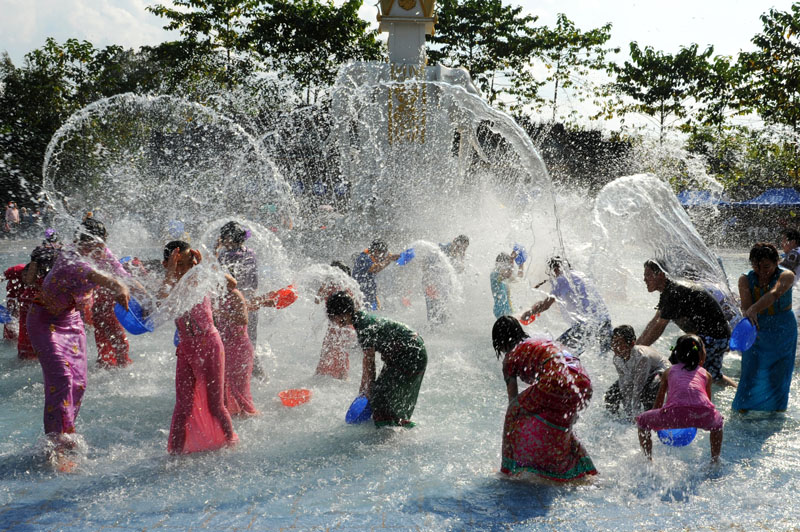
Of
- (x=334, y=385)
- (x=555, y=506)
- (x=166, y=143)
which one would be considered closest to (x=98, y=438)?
(x=334, y=385)

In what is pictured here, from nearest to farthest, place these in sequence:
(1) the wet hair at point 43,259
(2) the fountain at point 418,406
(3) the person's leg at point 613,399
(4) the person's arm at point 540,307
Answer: (2) the fountain at point 418,406
(1) the wet hair at point 43,259
(3) the person's leg at point 613,399
(4) the person's arm at point 540,307

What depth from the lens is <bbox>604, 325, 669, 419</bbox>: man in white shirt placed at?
484cm

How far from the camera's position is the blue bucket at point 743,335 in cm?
499

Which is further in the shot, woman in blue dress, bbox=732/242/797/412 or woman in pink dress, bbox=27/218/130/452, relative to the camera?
woman in blue dress, bbox=732/242/797/412

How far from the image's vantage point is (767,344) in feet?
17.3

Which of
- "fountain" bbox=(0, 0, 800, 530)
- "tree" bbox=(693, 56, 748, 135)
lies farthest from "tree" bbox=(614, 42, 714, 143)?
"fountain" bbox=(0, 0, 800, 530)

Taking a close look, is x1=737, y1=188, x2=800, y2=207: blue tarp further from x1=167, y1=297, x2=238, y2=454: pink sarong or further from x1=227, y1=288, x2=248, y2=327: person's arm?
x1=167, y1=297, x2=238, y2=454: pink sarong

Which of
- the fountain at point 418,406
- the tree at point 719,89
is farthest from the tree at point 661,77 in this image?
the fountain at point 418,406

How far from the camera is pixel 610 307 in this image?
34.3 feet

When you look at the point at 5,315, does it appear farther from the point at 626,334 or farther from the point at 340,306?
the point at 626,334

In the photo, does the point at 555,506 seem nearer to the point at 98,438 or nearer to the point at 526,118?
the point at 98,438

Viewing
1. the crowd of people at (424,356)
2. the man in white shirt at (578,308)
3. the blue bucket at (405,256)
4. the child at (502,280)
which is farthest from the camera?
the blue bucket at (405,256)

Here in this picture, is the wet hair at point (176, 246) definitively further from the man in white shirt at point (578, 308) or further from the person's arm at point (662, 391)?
the man in white shirt at point (578, 308)

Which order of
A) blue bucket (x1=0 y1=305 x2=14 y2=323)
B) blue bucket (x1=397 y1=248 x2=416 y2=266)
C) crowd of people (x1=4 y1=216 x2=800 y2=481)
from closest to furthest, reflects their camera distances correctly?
crowd of people (x1=4 y1=216 x2=800 y2=481), blue bucket (x1=0 y1=305 x2=14 y2=323), blue bucket (x1=397 y1=248 x2=416 y2=266)
